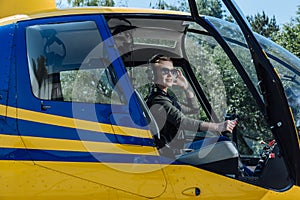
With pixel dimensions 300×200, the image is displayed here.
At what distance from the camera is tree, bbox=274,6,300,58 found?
15.3 meters

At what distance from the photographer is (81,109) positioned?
9.66ft

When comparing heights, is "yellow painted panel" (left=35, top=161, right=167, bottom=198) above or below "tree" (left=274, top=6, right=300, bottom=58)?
above

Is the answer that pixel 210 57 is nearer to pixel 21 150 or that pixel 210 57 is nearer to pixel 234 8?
pixel 234 8

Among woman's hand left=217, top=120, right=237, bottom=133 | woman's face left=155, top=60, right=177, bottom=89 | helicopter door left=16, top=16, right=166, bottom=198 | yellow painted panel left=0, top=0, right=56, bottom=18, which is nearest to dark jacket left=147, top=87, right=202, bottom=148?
woman's face left=155, top=60, right=177, bottom=89

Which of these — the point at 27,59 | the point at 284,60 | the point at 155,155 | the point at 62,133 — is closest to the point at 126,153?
the point at 155,155

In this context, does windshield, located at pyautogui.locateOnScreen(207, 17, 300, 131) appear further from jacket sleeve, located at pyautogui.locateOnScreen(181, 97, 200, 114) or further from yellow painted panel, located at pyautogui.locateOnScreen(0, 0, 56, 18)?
yellow painted panel, located at pyautogui.locateOnScreen(0, 0, 56, 18)

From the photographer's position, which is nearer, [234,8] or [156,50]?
[234,8]

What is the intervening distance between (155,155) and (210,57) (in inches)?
59.8

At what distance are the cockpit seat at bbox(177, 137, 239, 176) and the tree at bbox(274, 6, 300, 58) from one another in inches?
487

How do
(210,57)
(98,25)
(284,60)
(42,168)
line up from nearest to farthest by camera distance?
(42,168) < (98,25) < (284,60) < (210,57)

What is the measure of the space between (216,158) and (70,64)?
1178 millimetres

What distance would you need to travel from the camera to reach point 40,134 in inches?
113

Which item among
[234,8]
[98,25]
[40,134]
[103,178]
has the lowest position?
[103,178]

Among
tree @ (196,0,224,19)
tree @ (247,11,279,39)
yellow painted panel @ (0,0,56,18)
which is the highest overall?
tree @ (196,0,224,19)
